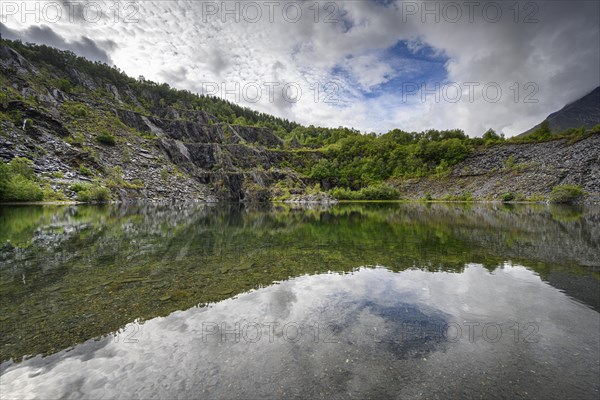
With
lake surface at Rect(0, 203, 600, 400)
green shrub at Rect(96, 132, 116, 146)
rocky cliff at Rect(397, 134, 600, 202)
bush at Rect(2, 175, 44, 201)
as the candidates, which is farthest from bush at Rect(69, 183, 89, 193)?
rocky cliff at Rect(397, 134, 600, 202)

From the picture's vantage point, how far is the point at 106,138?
101m

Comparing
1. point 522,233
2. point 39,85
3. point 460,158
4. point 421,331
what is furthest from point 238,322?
point 39,85

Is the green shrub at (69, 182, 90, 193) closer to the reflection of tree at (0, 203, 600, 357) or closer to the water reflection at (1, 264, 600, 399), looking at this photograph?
the reflection of tree at (0, 203, 600, 357)

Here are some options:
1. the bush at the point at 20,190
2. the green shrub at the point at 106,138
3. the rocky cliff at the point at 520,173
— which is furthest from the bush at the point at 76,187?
the rocky cliff at the point at 520,173

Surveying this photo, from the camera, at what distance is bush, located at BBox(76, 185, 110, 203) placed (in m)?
67.1

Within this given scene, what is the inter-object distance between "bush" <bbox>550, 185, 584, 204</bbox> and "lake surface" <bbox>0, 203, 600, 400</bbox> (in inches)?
2926

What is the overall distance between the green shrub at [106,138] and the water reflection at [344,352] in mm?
116507

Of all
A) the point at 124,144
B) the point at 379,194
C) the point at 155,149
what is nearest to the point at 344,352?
the point at 379,194

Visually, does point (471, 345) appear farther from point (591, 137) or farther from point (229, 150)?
point (229, 150)

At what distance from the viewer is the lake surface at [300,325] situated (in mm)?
4707

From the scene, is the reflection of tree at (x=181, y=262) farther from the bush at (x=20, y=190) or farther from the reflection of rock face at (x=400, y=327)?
the bush at (x=20, y=190)

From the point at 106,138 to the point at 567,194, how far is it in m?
139

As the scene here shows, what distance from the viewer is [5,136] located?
6794 cm

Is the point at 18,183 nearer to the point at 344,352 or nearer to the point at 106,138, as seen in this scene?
the point at 106,138
